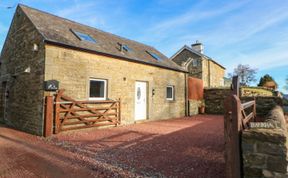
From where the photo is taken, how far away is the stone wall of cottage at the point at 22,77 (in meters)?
7.14

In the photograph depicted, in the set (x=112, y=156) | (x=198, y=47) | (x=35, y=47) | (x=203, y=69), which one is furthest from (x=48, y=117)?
(x=198, y=47)

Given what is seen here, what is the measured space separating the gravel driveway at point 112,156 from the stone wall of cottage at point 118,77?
2311 mm

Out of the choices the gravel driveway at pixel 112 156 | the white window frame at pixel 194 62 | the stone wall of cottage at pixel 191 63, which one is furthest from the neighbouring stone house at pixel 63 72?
the white window frame at pixel 194 62

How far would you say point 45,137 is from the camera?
6547 mm

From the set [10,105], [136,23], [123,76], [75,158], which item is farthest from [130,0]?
[75,158]

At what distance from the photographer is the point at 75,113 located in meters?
7.37

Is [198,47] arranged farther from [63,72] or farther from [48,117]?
[48,117]

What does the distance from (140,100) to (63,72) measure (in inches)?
180

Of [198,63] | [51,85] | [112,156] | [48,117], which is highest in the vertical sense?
[198,63]

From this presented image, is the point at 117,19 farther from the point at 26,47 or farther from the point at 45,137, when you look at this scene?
the point at 45,137

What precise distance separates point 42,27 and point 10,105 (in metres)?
4.57

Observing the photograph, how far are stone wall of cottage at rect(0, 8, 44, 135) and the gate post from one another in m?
0.35

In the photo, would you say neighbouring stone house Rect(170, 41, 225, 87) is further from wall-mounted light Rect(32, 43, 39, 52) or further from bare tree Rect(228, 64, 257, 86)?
wall-mounted light Rect(32, 43, 39, 52)

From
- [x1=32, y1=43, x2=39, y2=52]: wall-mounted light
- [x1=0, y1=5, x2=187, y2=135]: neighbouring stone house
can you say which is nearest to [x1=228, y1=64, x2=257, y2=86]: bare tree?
[x1=0, y1=5, x2=187, y2=135]: neighbouring stone house
